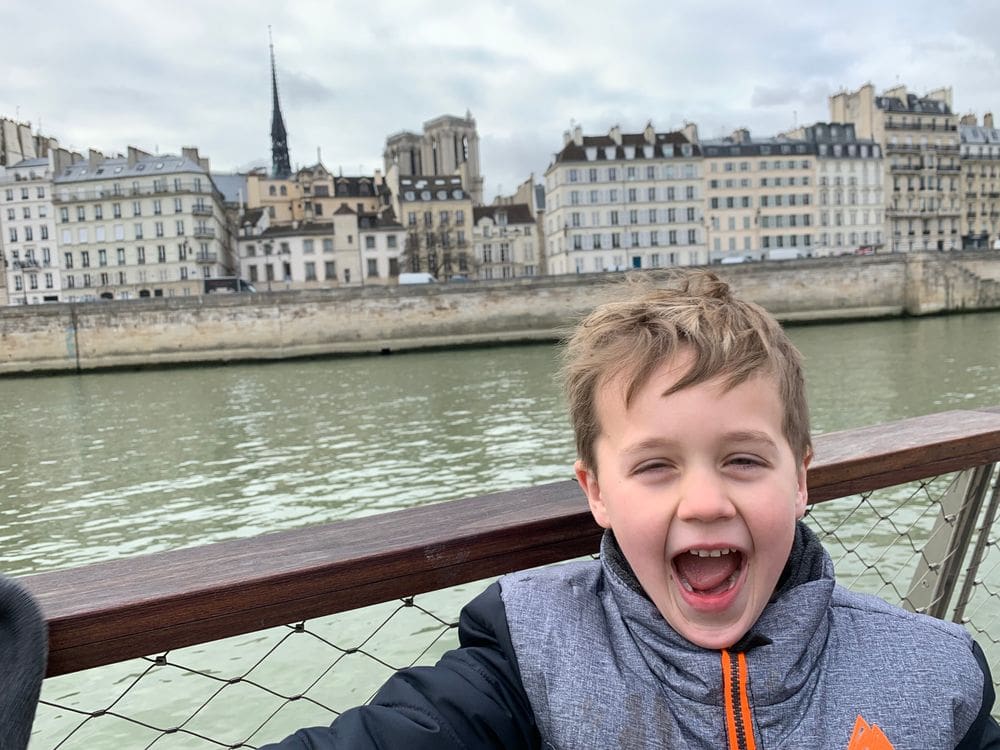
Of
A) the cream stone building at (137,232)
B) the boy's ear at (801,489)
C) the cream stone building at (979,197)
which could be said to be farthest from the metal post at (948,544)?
the cream stone building at (979,197)

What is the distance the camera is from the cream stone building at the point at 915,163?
6100cm

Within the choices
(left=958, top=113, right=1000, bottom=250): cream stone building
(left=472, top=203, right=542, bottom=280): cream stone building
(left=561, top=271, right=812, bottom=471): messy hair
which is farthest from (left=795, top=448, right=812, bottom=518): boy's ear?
(left=958, top=113, right=1000, bottom=250): cream stone building

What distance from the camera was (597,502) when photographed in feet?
4.34

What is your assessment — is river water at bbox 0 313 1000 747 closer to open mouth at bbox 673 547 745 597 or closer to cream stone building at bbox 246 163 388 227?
open mouth at bbox 673 547 745 597

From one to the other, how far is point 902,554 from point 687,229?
2117 inches

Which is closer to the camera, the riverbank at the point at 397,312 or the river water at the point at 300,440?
the river water at the point at 300,440

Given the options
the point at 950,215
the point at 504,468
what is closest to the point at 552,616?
the point at 504,468

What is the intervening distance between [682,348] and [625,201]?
2236 inches

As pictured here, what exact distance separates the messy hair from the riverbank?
3140 centimetres

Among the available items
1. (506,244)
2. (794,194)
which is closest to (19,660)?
(794,194)

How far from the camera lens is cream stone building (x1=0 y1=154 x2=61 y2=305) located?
179 ft

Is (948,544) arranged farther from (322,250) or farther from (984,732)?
(322,250)

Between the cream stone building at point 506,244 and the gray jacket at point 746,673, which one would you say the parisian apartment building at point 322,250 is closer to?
the cream stone building at point 506,244

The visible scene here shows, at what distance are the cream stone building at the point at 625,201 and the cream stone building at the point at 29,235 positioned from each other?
103ft
